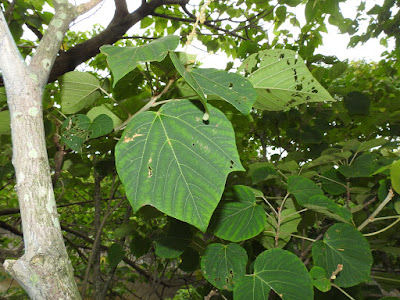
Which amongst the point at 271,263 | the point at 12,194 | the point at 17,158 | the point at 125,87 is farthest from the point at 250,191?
the point at 12,194

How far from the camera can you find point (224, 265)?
78cm

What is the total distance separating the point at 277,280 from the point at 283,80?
0.48 meters

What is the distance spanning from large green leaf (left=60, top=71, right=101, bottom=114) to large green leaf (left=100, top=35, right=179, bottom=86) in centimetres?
29

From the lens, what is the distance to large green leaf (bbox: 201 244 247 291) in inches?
29.6

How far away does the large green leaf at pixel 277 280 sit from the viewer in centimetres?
66

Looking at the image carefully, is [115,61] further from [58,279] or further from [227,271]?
[227,271]

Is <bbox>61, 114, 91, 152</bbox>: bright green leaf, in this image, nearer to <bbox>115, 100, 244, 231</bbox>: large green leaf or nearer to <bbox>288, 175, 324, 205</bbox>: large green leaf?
<bbox>115, 100, 244, 231</bbox>: large green leaf

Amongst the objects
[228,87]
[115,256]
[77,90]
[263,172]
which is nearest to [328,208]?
[263,172]

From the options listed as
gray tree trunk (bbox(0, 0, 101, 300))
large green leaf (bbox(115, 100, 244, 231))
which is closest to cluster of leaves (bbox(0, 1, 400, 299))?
large green leaf (bbox(115, 100, 244, 231))

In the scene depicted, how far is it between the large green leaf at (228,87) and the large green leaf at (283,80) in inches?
5.8

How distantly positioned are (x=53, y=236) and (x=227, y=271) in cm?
52

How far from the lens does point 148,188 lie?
19.5 inches

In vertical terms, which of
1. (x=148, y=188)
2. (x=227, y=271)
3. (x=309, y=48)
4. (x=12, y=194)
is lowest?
(x=12, y=194)

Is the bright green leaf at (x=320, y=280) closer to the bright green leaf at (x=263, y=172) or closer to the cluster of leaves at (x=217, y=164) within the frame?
the cluster of leaves at (x=217, y=164)
